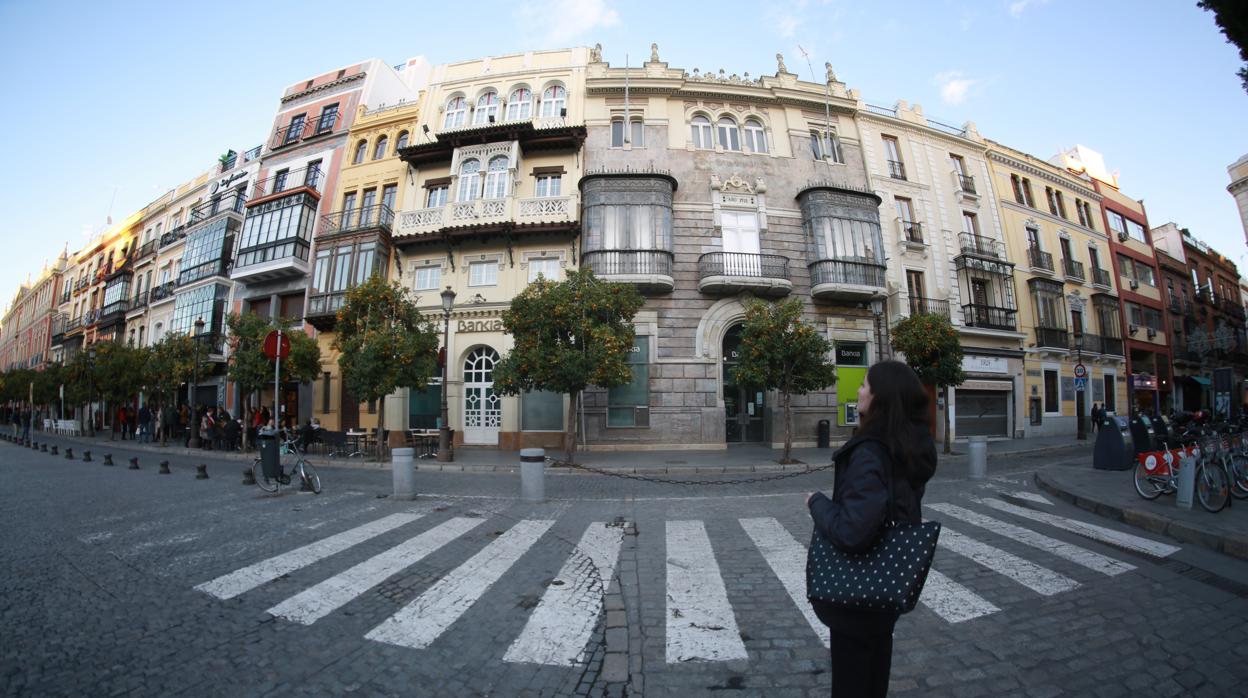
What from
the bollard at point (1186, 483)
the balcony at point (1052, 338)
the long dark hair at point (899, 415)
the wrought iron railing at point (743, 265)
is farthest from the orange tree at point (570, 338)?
the balcony at point (1052, 338)

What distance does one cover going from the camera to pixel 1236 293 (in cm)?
3597

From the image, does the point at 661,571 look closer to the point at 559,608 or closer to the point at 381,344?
the point at 559,608

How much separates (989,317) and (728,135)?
14622mm

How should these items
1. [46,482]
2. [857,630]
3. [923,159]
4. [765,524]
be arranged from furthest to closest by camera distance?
[923,159], [46,482], [765,524], [857,630]

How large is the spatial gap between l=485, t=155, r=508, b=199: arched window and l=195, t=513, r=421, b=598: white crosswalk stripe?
15792 mm

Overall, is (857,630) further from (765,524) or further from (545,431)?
(545,431)

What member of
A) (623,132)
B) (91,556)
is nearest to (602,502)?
(91,556)

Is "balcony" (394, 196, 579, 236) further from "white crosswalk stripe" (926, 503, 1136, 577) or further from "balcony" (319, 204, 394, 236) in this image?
"white crosswalk stripe" (926, 503, 1136, 577)

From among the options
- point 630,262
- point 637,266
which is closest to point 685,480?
point 637,266

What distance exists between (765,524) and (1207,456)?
6431 millimetres

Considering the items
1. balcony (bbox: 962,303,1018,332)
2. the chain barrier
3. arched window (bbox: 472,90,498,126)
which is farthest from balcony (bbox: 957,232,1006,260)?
arched window (bbox: 472,90,498,126)

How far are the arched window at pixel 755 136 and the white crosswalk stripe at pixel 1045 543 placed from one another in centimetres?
1725

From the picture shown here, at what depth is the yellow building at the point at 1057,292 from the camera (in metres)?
22.6

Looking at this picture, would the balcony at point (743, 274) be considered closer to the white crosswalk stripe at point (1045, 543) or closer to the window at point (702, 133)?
the window at point (702, 133)
